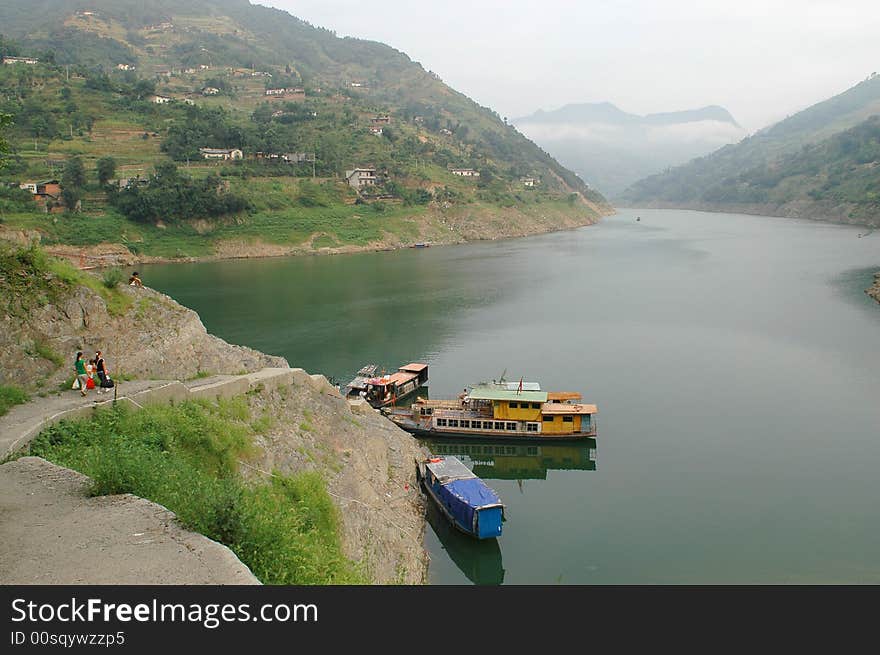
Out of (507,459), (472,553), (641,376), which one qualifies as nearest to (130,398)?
(472,553)

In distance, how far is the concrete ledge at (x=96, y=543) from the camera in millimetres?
5758

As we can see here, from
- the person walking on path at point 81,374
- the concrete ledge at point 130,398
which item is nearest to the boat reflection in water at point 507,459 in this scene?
the concrete ledge at point 130,398

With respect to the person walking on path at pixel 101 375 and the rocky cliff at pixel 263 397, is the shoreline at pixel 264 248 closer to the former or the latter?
the rocky cliff at pixel 263 397

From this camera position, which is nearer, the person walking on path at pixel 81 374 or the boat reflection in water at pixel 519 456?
the person walking on path at pixel 81 374

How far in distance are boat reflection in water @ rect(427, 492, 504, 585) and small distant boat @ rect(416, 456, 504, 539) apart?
26cm

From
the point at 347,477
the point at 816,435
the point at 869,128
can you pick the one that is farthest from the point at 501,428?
the point at 869,128

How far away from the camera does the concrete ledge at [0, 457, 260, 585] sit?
5.76 meters

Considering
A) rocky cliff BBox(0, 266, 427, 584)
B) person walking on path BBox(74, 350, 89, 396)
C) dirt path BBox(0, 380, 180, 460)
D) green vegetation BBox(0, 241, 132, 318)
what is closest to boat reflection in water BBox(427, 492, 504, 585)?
rocky cliff BBox(0, 266, 427, 584)

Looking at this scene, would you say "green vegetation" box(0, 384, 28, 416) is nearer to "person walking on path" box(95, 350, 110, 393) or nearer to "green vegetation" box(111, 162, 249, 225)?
"person walking on path" box(95, 350, 110, 393)

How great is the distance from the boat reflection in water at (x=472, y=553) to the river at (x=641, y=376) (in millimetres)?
51

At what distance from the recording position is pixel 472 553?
16.6 metres

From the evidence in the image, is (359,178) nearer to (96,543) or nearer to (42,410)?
(42,410)

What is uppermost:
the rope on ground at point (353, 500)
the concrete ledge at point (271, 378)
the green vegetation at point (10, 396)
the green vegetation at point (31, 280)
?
the green vegetation at point (31, 280)

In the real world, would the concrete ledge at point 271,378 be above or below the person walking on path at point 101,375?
below
